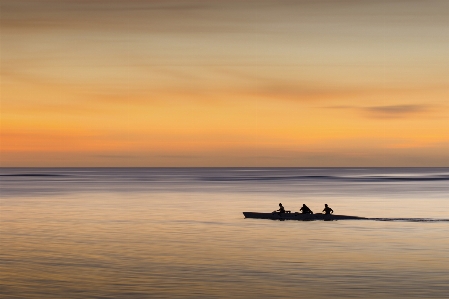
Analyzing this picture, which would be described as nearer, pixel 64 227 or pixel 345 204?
pixel 64 227

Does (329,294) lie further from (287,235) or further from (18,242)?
(18,242)

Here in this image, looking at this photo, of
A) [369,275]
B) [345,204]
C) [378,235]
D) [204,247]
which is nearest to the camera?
[369,275]

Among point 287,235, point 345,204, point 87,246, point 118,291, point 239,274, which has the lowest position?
point 118,291

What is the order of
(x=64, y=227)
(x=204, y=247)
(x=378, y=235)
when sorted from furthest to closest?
(x=64, y=227)
(x=378, y=235)
(x=204, y=247)

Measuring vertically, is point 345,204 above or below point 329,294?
above

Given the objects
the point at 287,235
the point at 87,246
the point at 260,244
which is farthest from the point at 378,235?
the point at 87,246

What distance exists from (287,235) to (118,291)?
20.9 m

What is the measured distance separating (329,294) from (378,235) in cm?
2046

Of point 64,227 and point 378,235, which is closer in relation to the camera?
point 378,235

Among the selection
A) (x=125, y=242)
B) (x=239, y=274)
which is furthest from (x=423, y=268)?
(x=125, y=242)

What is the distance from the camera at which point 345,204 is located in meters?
79.4

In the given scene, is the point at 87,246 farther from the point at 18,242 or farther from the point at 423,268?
the point at 423,268

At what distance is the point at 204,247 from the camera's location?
38.9m

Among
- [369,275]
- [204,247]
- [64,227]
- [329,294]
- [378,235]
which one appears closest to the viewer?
[329,294]
